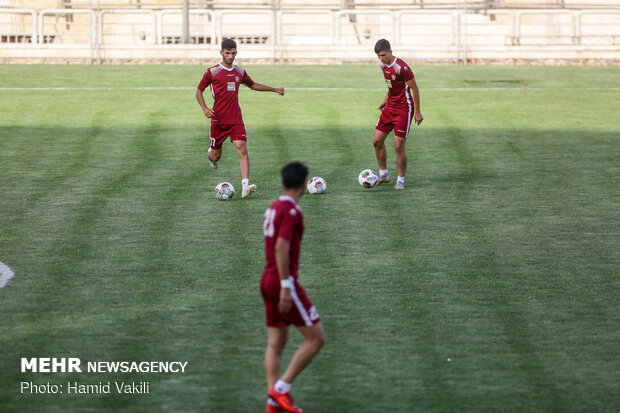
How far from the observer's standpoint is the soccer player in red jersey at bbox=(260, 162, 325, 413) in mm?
6582

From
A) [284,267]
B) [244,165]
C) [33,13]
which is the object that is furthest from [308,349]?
[33,13]

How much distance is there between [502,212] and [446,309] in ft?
16.2

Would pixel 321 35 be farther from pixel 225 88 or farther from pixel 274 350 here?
pixel 274 350

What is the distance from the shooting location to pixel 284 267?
6559 mm

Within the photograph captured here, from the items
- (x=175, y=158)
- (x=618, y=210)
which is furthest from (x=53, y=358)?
(x=175, y=158)

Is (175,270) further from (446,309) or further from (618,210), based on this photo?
(618,210)

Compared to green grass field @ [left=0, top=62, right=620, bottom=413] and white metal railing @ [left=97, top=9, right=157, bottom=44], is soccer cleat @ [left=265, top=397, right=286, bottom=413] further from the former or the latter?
white metal railing @ [left=97, top=9, right=157, bottom=44]

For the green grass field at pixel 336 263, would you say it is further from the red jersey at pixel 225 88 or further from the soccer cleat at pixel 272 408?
the red jersey at pixel 225 88

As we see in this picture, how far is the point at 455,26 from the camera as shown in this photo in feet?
121

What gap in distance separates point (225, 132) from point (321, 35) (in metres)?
23.8

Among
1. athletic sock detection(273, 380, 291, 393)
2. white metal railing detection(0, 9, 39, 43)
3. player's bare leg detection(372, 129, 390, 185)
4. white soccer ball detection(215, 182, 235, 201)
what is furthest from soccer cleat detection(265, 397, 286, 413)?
white metal railing detection(0, 9, 39, 43)

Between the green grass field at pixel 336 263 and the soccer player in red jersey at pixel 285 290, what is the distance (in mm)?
371

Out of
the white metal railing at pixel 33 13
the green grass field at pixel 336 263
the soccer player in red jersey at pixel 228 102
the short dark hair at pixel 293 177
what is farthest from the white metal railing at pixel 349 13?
the short dark hair at pixel 293 177

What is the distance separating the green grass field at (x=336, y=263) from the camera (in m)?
7.65
